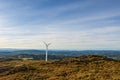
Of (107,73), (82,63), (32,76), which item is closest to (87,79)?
(107,73)

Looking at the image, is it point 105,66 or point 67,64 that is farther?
point 67,64

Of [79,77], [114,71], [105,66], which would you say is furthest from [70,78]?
[105,66]

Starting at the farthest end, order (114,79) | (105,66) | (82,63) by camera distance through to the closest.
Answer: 1. (82,63)
2. (105,66)
3. (114,79)

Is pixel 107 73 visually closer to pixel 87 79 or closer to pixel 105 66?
pixel 87 79

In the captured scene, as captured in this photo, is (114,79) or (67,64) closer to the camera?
(114,79)

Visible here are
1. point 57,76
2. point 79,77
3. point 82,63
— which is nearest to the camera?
point 79,77

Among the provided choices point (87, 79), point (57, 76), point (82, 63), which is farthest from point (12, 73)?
point (87, 79)

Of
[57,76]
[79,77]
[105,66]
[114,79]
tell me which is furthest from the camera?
[105,66]

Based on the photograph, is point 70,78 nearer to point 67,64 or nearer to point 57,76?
point 57,76

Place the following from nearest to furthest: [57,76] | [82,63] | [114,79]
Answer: [114,79]
[57,76]
[82,63]
